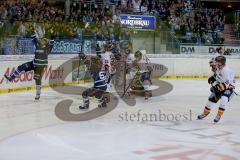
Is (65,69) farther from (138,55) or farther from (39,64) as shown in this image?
(138,55)

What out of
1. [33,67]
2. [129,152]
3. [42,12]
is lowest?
[129,152]

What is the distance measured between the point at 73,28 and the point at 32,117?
844 centimetres

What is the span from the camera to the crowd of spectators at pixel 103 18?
16.8 metres

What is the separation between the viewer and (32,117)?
1038cm

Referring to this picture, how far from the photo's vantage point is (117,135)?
28.0ft

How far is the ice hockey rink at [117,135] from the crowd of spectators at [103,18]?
14.9ft

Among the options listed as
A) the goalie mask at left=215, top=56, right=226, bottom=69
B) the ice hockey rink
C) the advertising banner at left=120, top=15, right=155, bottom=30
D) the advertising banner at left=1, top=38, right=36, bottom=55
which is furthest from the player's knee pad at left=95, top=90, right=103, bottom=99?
the advertising banner at left=120, top=15, right=155, bottom=30

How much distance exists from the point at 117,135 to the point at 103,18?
1333 cm

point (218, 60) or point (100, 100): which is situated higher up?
point (218, 60)

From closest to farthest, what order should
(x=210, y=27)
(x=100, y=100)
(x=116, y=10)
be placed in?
(x=100, y=100)
(x=116, y=10)
(x=210, y=27)

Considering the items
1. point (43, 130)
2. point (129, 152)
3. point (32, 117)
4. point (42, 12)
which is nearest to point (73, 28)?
point (42, 12)

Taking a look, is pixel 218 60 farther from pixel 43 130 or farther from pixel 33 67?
pixel 33 67

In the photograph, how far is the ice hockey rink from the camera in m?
7.05

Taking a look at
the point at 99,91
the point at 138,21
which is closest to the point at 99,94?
the point at 99,91
